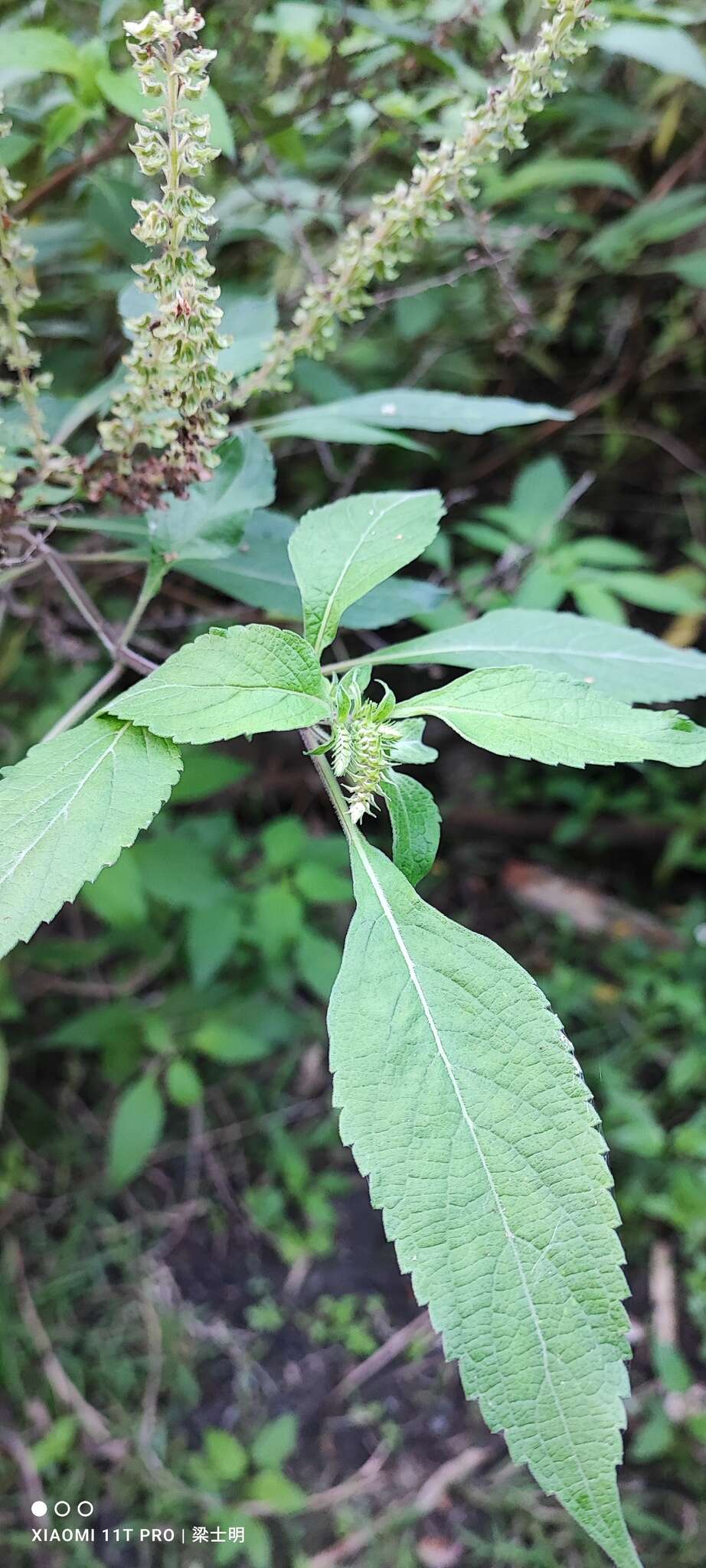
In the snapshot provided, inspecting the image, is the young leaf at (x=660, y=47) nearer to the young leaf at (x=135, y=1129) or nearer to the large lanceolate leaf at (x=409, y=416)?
the large lanceolate leaf at (x=409, y=416)

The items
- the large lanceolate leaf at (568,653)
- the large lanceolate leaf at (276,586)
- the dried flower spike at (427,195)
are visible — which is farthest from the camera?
the large lanceolate leaf at (276,586)

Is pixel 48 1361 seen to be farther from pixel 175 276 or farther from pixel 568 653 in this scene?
pixel 175 276

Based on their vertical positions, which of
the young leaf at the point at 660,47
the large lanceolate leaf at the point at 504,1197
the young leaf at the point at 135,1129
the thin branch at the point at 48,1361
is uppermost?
the young leaf at the point at 660,47

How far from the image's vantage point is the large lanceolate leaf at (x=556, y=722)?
58cm

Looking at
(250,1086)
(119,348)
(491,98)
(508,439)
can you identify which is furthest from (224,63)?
(250,1086)

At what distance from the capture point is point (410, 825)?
0.66 metres

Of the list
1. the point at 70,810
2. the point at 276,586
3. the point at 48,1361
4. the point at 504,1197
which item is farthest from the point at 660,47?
the point at 48,1361

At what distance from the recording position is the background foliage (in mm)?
1406

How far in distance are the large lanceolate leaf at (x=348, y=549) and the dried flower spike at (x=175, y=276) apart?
10 centimetres

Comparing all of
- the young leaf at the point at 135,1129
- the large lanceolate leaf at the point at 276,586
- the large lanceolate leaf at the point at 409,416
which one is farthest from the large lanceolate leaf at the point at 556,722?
the young leaf at the point at 135,1129

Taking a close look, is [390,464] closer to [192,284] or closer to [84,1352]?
[192,284]

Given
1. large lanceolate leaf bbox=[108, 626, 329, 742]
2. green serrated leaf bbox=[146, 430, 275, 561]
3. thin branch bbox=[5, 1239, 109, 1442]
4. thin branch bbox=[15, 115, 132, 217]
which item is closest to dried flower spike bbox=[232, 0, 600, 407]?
green serrated leaf bbox=[146, 430, 275, 561]

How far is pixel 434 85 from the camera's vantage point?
122cm

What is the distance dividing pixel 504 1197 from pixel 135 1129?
1.49 m
